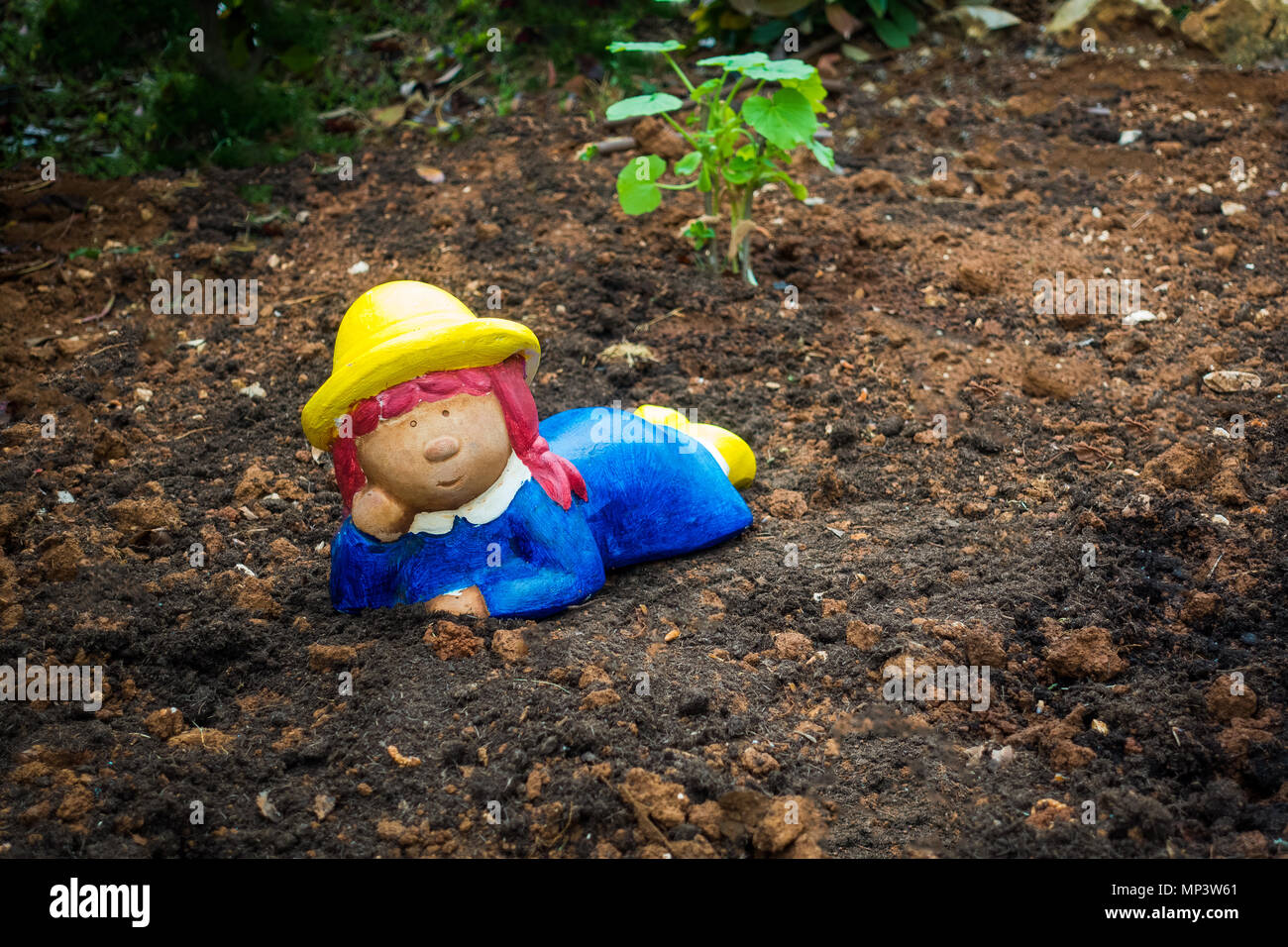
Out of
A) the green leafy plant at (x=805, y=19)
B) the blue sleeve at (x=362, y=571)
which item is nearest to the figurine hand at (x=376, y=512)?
the blue sleeve at (x=362, y=571)

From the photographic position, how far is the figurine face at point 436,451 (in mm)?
3283

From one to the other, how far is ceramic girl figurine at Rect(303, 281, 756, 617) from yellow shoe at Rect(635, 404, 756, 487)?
0.11 metres

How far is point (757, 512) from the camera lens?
4.25 m

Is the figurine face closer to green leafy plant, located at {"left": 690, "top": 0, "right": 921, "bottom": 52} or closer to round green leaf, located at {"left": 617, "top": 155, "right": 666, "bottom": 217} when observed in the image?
round green leaf, located at {"left": 617, "top": 155, "right": 666, "bottom": 217}

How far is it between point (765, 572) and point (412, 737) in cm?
133

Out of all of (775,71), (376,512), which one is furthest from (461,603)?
(775,71)

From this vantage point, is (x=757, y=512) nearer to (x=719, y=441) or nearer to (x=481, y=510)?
(x=719, y=441)

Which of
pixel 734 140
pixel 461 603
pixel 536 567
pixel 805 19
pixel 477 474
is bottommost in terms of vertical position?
pixel 461 603

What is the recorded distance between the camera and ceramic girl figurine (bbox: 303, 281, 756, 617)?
3285mm

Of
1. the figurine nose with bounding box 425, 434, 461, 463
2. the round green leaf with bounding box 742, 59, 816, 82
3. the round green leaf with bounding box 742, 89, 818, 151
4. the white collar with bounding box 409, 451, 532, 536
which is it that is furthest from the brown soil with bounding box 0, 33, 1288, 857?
the round green leaf with bounding box 742, 59, 816, 82

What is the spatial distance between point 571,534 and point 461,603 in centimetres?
40

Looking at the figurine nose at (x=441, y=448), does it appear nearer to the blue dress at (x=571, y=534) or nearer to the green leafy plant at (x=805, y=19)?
the blue dress at (x=571, y=534)

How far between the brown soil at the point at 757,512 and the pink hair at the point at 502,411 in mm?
428

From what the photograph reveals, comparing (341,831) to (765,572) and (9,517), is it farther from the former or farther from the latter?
(9,517)
